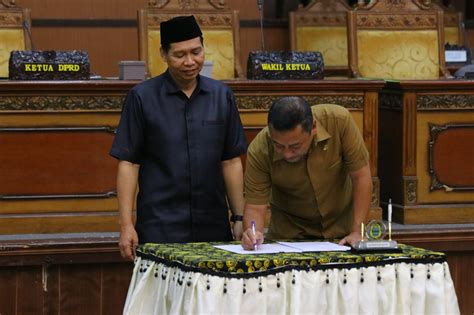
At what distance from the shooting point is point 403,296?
4.10 meters

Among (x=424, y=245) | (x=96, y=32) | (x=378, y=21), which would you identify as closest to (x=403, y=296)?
(x=424, y=245)

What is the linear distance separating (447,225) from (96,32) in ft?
12.0

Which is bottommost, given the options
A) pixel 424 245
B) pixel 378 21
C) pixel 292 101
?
pixel 424 245

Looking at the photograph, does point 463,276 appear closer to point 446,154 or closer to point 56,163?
point 446,154

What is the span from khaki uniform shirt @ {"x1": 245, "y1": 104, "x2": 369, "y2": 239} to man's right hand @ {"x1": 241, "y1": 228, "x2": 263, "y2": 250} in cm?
27

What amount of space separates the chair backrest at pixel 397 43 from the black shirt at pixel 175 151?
3.60 meters

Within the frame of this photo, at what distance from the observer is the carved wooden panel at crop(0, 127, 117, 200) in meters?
6.17

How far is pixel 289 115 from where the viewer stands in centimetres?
411

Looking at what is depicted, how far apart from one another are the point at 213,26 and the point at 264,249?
3.96 meters

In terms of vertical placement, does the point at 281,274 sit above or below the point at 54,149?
below

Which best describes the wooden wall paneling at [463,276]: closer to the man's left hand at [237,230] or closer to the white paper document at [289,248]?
the man's left hand at [237,230]

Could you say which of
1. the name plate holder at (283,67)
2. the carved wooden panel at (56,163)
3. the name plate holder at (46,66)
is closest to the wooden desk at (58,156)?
the carved wooden panel at (56,163)

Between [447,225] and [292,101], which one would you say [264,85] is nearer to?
[447,225]

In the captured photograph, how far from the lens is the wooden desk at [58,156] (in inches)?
243
